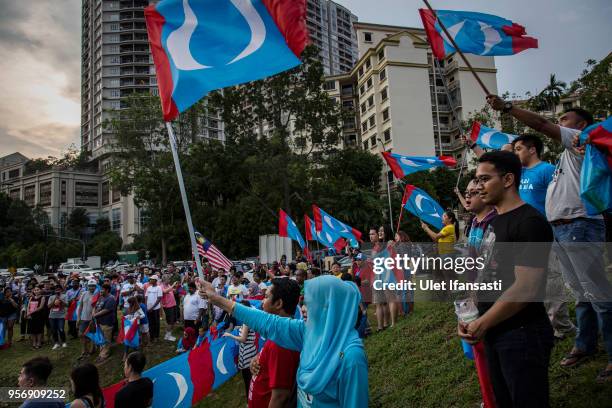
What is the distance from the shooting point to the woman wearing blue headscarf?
2.26 meters

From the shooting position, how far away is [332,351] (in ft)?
7.69

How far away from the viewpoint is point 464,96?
55094 millimetres

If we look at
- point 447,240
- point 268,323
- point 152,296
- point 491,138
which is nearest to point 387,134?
point 152,296

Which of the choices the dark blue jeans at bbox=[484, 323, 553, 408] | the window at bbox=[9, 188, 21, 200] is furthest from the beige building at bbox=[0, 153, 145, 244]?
the dark blue jeans at bbox=[484, 323, 553, 408]

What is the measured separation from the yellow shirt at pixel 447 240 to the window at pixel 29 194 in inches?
3982

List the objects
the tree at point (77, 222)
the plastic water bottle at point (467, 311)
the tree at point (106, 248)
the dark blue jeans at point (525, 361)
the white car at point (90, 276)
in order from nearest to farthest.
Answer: the dark blue jeans at point (525, 361)
the plastic water bottle at point (467, 311)
the white car at point (90, 276)
the tree at point (106, 248)
the tree at point (77, 222)

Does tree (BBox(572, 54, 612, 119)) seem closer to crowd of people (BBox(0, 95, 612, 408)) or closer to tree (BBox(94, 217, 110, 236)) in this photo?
crowd of people (BBox(0, 95, 612, 408))

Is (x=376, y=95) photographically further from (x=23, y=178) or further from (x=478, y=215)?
(x=23, y=178)

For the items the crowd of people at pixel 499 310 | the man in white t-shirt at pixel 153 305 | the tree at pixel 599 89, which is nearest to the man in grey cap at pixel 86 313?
the man in white t-shirt at pixel 153 305

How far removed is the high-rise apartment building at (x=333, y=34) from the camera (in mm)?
88625

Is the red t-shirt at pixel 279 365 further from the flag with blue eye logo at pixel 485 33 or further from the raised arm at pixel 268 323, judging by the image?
the flag with blue eye logo at pixel 485 33

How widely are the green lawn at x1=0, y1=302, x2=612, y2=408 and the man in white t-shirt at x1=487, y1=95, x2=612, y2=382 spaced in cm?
19

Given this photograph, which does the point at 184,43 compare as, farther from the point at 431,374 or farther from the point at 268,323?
the point at 431,374

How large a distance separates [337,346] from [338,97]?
62.5 metres
